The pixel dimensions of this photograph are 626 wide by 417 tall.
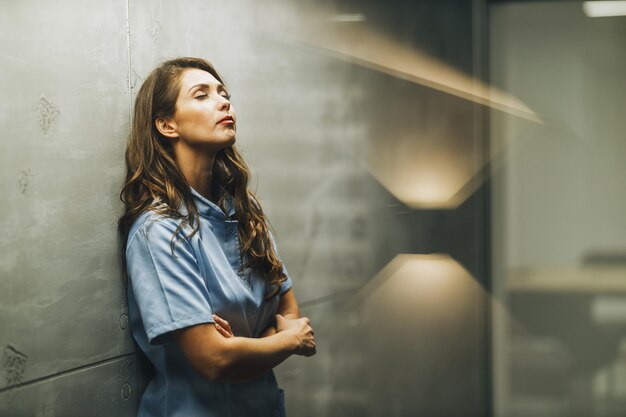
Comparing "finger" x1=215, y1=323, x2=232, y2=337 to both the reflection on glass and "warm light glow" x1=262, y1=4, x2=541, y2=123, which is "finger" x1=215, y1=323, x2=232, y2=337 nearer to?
"warm light glow" x1=262, y1=4, x2=541, y2=123

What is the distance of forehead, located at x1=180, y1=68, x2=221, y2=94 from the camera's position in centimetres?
173

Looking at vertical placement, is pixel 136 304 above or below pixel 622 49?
below

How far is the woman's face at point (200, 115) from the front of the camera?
1.72 metres

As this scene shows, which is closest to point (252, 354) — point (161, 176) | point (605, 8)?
point (161, 176)

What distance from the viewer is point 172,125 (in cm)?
173

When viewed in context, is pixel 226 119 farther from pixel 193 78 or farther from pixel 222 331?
pixel 222 331

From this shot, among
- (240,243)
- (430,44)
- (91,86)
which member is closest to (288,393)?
(240,243)

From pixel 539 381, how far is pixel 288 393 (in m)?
1.57

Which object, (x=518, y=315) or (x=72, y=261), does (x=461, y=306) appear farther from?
(x=72, y=261)

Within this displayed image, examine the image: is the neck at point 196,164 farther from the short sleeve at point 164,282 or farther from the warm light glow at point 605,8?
the warm light glow at point 605,8

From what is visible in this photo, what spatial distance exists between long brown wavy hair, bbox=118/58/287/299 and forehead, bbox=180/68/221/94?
0.01 metres

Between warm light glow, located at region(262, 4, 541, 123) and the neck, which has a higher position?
warm light glow, located at region(262, 4, 541, 123)

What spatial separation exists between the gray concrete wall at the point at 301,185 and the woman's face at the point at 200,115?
128 mm

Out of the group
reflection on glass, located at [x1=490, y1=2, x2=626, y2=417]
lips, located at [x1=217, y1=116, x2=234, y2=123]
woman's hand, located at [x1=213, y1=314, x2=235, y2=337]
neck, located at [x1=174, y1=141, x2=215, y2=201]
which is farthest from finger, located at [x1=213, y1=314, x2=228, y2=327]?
reflection on glass, located at [x1=490, y1=2, x2=626, y2=417]
